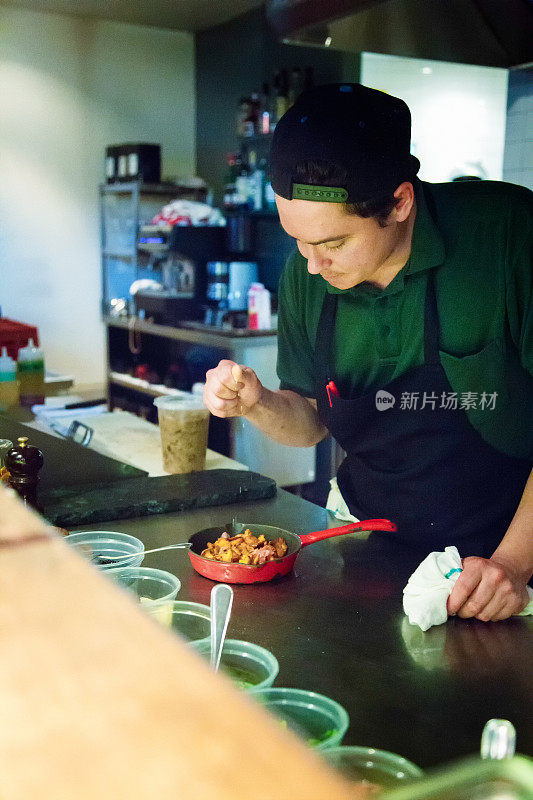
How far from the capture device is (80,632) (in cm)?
53

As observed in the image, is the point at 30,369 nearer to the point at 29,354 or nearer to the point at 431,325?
the point at 29,354

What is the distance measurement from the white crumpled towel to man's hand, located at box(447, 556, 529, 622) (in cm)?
1

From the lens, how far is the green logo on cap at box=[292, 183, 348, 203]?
1.50m

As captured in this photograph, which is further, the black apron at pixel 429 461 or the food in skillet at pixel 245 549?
the black apron at pixel 429 461

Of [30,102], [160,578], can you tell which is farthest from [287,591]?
[30,102]

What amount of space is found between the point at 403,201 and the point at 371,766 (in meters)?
1.14

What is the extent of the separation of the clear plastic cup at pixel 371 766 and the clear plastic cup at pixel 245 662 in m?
0.18

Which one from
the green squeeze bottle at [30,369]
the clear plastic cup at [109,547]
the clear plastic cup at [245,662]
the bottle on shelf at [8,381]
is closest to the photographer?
the clear plastic cup at [245,662]

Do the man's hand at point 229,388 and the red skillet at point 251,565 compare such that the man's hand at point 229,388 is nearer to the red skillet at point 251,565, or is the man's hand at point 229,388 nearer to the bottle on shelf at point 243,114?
the red skillet at point 251,565

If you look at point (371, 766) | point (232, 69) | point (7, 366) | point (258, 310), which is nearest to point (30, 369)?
point (7, 366)

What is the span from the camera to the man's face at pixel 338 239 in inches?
60.2

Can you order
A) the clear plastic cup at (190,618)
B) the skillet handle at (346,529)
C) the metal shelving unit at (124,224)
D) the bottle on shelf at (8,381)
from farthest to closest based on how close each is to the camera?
the metal shelving unit at (124,224)
the bottle on shelf at (8,381)
the skillet handle at (346,529)
the clear plastic cup at (190,618)

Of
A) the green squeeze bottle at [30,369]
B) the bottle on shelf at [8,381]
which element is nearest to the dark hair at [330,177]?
the bottle on shelf at [8,381]

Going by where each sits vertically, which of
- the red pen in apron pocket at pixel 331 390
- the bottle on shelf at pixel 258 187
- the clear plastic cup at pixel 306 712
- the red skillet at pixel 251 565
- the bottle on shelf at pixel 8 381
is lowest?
the bottle on shelf at pixel 8 381
